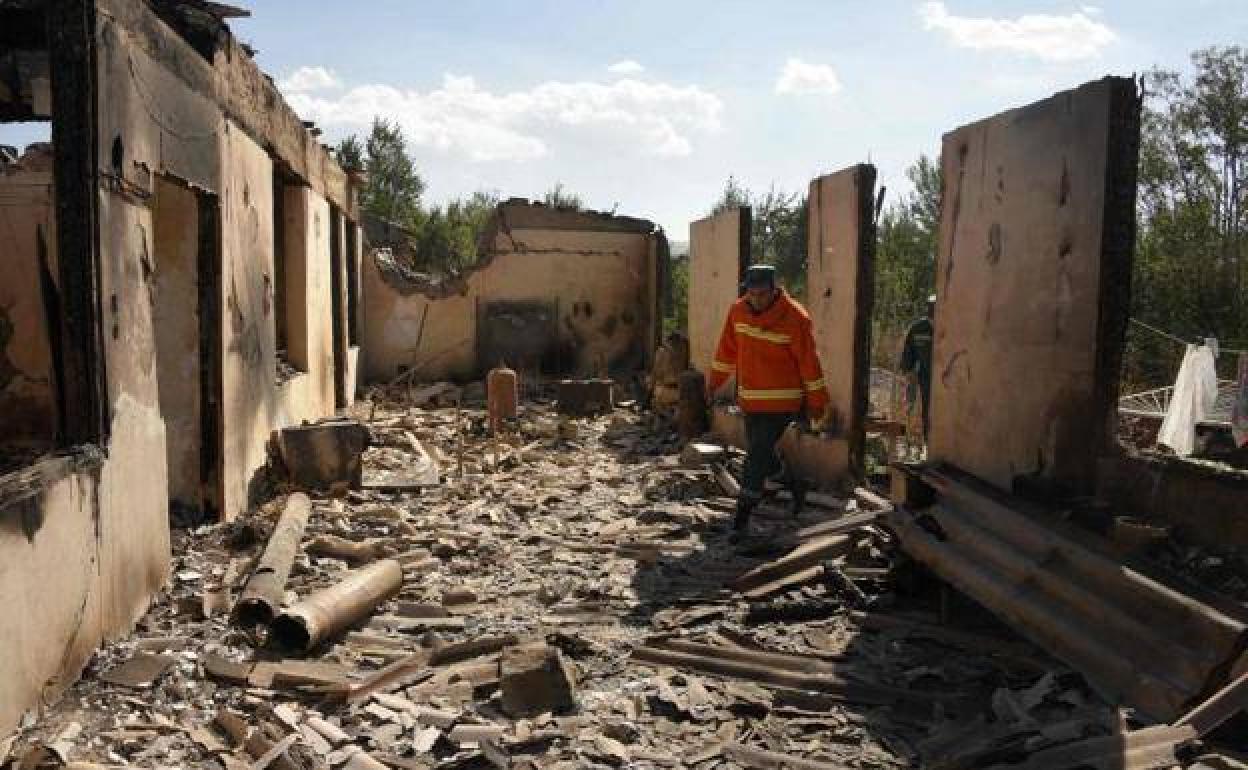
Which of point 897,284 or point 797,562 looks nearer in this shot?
point 797,562

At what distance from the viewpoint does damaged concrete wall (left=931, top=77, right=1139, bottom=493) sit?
4922 millimetres

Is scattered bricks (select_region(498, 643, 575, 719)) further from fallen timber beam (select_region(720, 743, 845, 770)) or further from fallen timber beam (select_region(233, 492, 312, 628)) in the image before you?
fallen timber beam (select_region(233, 492, 312, 628))

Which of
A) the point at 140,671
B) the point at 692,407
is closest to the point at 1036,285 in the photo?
the point at 140,671

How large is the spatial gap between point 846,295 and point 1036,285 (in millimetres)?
3344

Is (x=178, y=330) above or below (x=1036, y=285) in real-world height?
below

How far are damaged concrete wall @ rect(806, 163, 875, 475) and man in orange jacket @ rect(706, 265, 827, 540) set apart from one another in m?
1.31

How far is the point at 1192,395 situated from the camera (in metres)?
9.95

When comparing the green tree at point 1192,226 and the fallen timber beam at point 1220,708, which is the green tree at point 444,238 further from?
the fallen timber beam at point 1220,708

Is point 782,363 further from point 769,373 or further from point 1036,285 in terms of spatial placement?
point 1036,285

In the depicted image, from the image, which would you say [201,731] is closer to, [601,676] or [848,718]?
[601,676]

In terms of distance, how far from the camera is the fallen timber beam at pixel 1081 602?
3.62 metres

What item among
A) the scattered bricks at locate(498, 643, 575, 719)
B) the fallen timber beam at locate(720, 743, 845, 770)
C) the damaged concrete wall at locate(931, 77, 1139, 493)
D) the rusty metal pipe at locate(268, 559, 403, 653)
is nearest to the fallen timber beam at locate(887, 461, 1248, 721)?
the damaged concrete wall at locate(931, 77, 1139, 493)

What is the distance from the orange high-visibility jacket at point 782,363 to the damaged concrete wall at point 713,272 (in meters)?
4.41

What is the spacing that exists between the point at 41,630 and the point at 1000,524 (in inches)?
177
